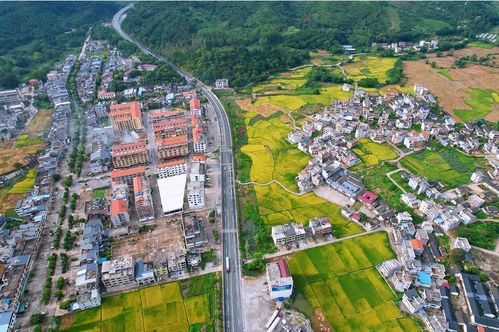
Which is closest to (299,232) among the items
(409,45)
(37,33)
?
(409,45)

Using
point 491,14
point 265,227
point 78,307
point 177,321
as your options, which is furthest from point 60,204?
point 491,14

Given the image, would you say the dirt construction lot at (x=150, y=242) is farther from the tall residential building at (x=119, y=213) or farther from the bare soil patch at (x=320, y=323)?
the bare soil patch at (x=320, y=323)

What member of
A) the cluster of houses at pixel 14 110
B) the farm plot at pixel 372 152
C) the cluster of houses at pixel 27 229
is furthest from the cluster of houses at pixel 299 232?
the cluster of houses at pixel 14 110

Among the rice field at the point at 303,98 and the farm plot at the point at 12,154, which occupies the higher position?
the rice field at the point at 303,98

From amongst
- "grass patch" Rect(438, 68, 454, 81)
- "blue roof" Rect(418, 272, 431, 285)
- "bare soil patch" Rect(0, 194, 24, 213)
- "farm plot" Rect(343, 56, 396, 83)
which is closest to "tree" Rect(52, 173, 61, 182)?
"bare soil patch" Rect(0, 194, 24, 213)

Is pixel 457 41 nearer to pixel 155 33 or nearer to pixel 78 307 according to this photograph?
pixel 155 33
